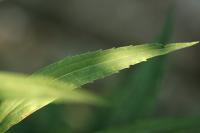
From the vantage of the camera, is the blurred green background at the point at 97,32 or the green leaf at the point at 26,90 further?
the blurred green background at the point at 97,32

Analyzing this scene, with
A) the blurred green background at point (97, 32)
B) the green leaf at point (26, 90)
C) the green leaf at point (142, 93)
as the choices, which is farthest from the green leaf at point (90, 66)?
the blurred green background at point (97, 32)

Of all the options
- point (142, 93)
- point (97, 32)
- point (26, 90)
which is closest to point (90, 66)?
point (26, 90)

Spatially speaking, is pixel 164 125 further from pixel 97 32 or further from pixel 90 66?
pixel 97 32

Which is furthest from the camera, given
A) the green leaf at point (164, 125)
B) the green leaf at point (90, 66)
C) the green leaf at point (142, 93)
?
the green leaf at point (142, 93)

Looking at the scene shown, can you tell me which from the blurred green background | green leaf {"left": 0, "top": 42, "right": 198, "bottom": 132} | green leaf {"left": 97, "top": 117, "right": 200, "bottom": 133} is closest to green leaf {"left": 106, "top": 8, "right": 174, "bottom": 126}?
green leaf {"left": 97, "top": 117, "right": 200, "bottom": 133}

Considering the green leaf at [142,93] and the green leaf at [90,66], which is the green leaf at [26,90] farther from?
the green leaf at [142,93]

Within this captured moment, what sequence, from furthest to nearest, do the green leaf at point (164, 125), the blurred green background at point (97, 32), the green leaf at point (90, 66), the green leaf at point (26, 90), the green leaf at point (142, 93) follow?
the blurred green background at point (97, 32) → the green leaf at point (142, 93) → the green leaf at point (164, 125) → the green leaf at point (90, 66) → the green leaf at point (26, 90)
